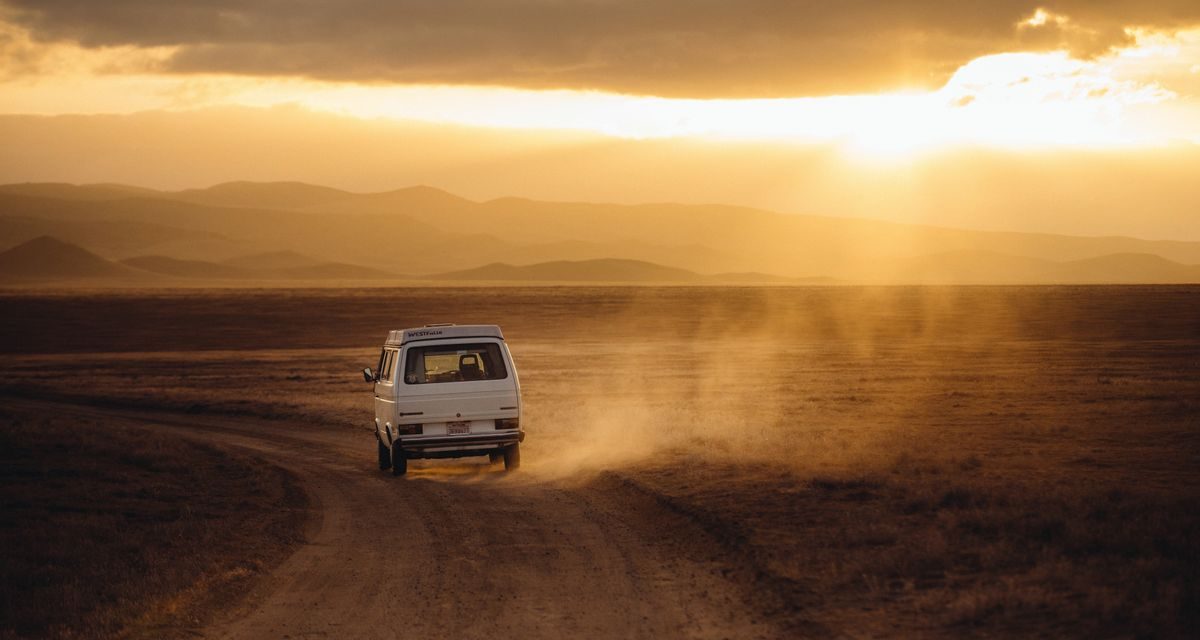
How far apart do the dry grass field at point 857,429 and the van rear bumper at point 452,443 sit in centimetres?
93

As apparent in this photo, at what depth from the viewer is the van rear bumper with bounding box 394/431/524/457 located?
64.2 ft

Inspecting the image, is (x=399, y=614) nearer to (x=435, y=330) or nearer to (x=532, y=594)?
(x=532, y=594)

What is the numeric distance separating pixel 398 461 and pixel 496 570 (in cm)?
844

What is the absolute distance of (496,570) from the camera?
39.1 feet

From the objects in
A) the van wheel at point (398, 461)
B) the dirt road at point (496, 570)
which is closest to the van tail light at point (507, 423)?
the dirt road at point (496, 570)

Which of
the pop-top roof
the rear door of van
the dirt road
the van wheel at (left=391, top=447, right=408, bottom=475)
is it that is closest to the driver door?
the rear door of van

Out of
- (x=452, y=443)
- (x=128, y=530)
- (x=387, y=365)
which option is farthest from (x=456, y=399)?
(x=128, y=530)

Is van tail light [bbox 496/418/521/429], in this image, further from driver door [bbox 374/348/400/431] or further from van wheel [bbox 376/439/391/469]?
van wheel [bbox 376/439/391/469]

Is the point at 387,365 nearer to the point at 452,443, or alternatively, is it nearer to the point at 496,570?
the point at 452,443

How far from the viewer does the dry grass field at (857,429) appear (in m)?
10.4

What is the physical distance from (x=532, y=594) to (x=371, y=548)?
128 inches

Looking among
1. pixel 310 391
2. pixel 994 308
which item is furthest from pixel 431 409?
pixel 994 308

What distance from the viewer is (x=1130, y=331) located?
6494cm

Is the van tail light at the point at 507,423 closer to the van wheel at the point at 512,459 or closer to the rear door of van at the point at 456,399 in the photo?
the rear door of van at the point at 456,399
